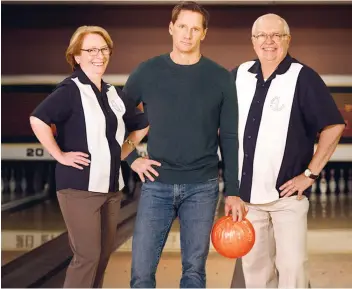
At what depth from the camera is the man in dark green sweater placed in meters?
2.03

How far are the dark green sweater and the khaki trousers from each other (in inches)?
13.7

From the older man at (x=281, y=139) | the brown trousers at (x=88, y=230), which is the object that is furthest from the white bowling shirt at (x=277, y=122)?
the brown trousers at (x=88, y=230)

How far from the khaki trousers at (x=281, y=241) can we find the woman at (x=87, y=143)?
0.52 metres

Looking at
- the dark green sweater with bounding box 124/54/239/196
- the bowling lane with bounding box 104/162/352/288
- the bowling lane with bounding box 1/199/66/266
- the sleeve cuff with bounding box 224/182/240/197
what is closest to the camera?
the dark green sweater with bounding box 124/54/239/196

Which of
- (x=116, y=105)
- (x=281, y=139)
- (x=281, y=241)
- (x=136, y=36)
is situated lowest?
(x=281, y=241)

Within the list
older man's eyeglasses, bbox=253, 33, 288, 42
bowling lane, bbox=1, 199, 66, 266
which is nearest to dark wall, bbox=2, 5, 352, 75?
bowling lane, bbox=1, 199, 66, 266

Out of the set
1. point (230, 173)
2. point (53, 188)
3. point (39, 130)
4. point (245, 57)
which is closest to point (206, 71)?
point (230, 173)

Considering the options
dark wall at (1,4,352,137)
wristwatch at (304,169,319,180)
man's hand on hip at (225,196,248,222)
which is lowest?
man's hand on hip at (225,196,248,222)

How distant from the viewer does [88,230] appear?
2146mm

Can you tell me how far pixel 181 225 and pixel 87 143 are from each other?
391 millimetres

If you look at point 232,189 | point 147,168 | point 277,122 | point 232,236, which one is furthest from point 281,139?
point 147,168

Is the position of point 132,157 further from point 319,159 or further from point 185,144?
point 319,159

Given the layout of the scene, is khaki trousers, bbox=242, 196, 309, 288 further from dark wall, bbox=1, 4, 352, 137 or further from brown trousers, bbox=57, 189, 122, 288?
dark wall, bbox=1, 4, 352, 137

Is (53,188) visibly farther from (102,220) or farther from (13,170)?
(102,220)
